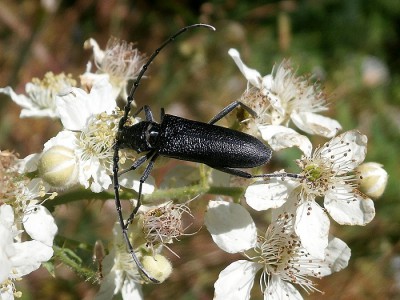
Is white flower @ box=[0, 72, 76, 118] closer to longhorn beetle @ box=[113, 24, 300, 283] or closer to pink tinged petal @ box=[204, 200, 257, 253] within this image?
longhorn beetle @ box=[113, 24, 300, 283]

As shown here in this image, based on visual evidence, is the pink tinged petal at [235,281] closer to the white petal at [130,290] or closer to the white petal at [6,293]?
the white petal at [130,290]

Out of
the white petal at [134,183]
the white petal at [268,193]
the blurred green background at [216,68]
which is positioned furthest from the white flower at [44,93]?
the blurred green background at [216,68]

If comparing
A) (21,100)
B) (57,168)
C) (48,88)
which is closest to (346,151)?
(57,168)

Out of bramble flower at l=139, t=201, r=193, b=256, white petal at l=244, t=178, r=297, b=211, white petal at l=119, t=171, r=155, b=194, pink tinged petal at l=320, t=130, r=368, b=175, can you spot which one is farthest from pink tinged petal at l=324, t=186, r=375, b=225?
white petal at l=119, t=171, r=155, b=194

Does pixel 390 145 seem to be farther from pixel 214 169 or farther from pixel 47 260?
pixel 47 260

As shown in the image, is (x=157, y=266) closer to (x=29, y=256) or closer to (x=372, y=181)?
(x=29, y=256)

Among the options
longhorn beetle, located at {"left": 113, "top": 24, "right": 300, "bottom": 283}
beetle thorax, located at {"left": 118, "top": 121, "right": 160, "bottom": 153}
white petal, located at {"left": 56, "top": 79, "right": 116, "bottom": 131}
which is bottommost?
longhorn beetle, located at {"left": 113, "top": 24, "right": 300, "bottom": 283}

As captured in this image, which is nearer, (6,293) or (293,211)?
(6,293)

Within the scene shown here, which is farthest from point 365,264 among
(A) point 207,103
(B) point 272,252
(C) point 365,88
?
(B) point 272,252
